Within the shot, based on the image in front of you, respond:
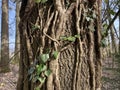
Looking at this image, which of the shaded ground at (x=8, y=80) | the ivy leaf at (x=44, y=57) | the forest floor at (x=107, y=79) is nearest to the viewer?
the ivy leaf at (x=44, y=57)

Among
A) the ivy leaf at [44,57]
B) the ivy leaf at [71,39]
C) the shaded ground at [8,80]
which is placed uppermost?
the ivy leaf at [71,39]

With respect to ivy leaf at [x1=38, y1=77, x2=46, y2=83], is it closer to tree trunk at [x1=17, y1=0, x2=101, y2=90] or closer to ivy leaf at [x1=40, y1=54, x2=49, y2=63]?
tree trunk at [x1=17, y1=0, x2=101, y2=90]

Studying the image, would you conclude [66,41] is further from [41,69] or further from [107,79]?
[107,79]

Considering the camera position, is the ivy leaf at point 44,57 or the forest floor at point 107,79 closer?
the ivy leaf at point 44,57

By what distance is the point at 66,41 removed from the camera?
A: 7.54ft

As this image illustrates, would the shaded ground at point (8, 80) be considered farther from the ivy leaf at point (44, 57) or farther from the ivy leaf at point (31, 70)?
the ivy leaf at point (44, 57)

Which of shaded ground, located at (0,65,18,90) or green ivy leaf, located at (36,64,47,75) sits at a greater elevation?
green ivy leaf, located at (36,64,47,75)

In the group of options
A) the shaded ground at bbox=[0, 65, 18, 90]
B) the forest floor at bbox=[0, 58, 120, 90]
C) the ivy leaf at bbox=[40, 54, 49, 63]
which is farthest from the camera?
the shaded ground at bbox=[0, 65, 18, 90]

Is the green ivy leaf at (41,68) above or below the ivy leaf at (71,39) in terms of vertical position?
below

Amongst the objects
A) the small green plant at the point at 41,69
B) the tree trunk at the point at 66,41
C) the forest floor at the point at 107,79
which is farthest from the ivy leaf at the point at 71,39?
the forest floor at the point at 107,79

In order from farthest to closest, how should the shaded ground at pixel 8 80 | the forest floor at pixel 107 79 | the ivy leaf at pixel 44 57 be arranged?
the shaded ground at pixel 8 80, the forest floor at pixel 107 79, the ivy leaf at pixel 44 57

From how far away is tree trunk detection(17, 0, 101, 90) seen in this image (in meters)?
2.29

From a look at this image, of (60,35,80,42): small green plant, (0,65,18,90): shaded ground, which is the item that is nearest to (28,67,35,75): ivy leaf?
(60,35,80,42): small green plant

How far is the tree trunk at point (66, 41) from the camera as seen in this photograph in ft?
7.52
